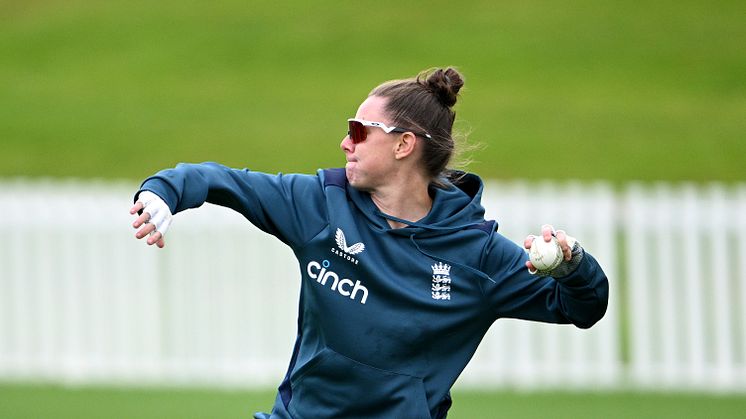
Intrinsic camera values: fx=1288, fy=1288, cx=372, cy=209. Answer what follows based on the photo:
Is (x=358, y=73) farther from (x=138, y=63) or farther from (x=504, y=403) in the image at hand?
(x=504, y=403)

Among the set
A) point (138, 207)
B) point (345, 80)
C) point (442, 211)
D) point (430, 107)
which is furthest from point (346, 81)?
point (138, 207)

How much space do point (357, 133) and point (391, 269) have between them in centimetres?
49

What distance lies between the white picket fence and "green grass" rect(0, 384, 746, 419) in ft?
1.40

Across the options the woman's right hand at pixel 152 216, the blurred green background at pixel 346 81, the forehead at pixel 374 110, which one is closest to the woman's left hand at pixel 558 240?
the forehead at pixel 374 110

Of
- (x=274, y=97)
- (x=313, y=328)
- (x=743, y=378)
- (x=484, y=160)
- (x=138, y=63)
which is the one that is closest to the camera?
(x=313, y=328)

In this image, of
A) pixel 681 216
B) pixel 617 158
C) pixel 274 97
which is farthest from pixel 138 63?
pixel 681 216

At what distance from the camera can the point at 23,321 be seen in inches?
436

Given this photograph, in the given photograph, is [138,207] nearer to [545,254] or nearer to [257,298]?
[545,254]

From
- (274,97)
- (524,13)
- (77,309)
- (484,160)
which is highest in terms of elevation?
(524,13)

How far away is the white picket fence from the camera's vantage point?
415 inches

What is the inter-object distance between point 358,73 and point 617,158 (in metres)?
4.91

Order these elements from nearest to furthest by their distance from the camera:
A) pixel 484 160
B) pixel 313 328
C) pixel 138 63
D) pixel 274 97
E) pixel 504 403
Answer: pixel 313 328 < pixel 504 403 < pixel 484 160 < pixel 274 97 < pixel 138 63

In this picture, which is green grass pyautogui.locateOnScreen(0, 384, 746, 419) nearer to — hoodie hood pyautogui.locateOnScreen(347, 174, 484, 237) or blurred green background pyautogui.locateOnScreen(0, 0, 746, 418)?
hoodie hood pyautogui.locateOnScreen(347, 174, 484, 237)

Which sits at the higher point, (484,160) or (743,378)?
(484,160)
